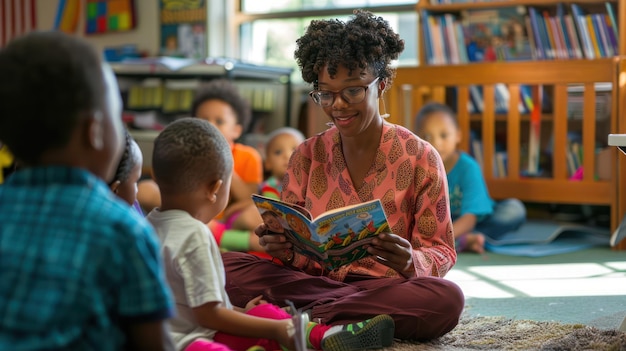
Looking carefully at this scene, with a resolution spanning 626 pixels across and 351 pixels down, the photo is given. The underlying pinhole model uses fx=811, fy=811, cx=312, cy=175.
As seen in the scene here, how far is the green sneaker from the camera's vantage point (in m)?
1.67

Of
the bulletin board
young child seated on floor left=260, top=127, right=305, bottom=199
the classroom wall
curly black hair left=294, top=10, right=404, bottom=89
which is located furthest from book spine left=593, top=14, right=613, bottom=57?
the bulletin board

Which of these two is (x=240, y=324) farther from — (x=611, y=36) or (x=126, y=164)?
(x=611, y=36)

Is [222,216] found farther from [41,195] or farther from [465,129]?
[41,195]

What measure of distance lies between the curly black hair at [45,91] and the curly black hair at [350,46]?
3.33ft

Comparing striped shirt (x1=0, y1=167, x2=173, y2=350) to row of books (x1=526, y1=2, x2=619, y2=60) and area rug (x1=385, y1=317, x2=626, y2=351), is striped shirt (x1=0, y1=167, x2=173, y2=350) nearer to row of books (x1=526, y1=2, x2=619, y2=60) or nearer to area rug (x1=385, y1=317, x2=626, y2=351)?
area rug (x1=385, y1=317, x2=626, y2=351)

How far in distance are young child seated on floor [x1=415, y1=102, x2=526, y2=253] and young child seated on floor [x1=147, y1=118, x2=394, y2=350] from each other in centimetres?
175

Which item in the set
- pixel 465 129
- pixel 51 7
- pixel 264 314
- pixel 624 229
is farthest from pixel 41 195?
pixel 51 7

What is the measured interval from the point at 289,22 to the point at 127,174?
11.2 ft

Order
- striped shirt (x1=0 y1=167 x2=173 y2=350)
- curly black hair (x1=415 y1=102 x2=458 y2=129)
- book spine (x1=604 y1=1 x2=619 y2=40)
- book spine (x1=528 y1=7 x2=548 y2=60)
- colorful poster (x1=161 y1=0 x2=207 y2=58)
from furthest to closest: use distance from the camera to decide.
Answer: colorful poster (x1=161 y1=0 x2=207 y2=58) < book spine (x1=528 y1=7 x2=548 y2=60) < book spine (x1=604 y1=1 x2=619 y2=40) < curly black hair (x1=415 y1=102 x2=458 y2=129) < striped shirt (x1=0 y1=167 x2=173 y2=350)

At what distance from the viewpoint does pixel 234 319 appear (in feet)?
4.66

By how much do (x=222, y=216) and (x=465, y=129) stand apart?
1.25 metres

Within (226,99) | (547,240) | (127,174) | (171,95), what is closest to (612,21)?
(547,240)

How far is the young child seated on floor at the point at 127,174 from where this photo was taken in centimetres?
159

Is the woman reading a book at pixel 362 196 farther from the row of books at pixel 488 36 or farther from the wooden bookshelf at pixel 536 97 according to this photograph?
the row of books at pixel 488 36
